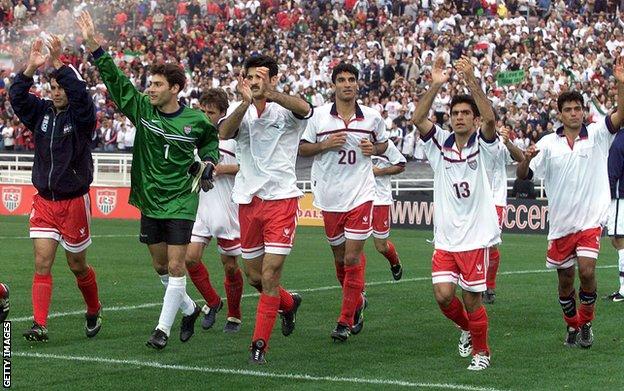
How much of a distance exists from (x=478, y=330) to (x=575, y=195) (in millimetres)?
1880

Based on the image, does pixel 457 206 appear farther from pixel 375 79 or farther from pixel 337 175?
pixel 375 79

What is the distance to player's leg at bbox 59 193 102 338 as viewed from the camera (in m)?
11.3

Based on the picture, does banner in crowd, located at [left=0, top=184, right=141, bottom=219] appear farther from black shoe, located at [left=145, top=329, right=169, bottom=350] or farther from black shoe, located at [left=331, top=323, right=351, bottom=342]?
black shoe, located at [left=145, top=329, right=169, bottom=350]

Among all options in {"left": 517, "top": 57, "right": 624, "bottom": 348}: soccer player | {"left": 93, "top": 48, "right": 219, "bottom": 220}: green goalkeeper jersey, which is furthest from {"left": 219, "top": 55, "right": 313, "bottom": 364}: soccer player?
{"left": 517, "top": 57, "right": 624, "bottom": 348}: soccer player

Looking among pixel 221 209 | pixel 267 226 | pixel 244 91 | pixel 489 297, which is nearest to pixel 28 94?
pixel 244 91

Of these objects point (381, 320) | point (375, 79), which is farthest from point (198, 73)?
point (381, 320)

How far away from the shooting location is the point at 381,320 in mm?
13062

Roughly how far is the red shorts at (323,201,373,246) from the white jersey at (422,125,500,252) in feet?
5.89

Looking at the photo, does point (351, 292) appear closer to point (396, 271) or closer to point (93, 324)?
point (93, 324)

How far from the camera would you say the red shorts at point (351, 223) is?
12094mm

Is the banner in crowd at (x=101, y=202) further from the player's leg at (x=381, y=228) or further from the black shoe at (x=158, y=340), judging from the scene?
the black shoe at (x=158, y=340)

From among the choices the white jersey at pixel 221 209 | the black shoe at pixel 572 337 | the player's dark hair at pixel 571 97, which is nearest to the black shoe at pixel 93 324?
the white jersey at pixel 221 209

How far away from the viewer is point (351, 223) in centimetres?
1210

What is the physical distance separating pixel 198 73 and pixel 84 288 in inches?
1082
